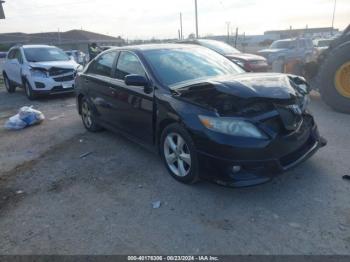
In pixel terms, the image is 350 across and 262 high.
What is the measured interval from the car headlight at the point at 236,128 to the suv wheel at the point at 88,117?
11.0 ft

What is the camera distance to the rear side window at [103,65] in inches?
211

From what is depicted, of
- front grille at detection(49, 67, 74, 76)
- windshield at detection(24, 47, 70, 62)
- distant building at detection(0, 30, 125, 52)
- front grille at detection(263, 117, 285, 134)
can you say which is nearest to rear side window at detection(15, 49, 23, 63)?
windshield at detection(24, 47, 70, 62)

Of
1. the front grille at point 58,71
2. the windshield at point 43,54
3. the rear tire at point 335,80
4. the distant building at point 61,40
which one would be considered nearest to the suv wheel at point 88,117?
the front grille at point 58,71

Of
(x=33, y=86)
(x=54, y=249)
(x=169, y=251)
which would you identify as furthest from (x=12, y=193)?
(x=33, y=86)

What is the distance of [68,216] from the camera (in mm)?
3496

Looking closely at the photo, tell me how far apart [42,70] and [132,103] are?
6934mm

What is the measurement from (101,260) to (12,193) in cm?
198

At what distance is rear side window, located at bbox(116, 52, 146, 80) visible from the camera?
4.54m

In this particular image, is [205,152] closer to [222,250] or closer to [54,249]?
[222,250]

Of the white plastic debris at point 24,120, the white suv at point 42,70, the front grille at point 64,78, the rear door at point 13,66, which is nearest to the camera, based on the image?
the white plastic debris at point 24,120

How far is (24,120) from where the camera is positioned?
7293 millimetres

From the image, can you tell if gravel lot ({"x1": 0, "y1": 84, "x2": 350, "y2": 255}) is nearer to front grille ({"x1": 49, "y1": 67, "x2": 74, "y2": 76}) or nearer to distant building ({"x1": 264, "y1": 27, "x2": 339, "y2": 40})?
front grille ({"x1": 49, "y1": 67, "x2": 74, "y2": 76})

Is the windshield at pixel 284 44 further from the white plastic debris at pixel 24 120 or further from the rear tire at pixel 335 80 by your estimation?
the white plastic debris at pixel 24 120

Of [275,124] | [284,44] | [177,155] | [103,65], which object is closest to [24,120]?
[103,65]
